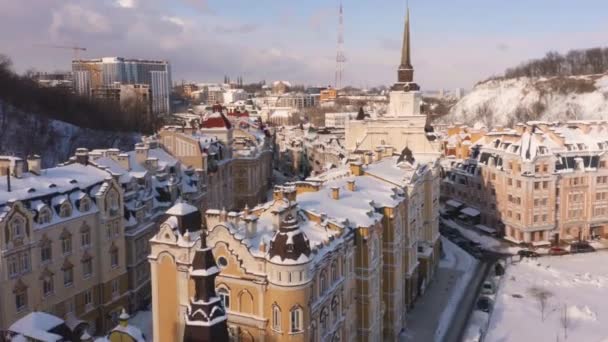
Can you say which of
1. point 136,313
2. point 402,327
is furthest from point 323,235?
point 136,313

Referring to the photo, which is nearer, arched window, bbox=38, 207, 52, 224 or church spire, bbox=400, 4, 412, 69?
arched window, bbox=38, 207, 52, 224

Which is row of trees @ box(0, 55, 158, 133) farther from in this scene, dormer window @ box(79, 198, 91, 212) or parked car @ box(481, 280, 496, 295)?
parked car @ box(481, 280, 496, 295)

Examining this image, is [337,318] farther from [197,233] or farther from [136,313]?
[136,313]

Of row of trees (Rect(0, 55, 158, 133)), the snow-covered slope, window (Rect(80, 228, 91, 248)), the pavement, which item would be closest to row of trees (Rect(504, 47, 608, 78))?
the snow-covered slope

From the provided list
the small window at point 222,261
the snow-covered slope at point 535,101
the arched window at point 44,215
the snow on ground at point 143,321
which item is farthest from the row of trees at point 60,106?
the snow-covered slope at point 535,101

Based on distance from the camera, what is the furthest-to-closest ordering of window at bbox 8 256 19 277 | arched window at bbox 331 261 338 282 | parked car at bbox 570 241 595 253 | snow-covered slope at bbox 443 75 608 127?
snow-covered slope at bbox 443 75 608 127
parked car at bbox 570 241 595 253
window at bbox 8 256 19 277
arched window at bbox 331 261 338 282

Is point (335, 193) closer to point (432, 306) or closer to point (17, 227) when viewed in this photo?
point (432, 306)

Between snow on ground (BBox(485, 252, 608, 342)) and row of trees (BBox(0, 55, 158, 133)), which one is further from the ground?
row of trees (BBox(0, 55, 158, 133))

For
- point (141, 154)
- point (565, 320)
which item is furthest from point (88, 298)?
point (565, 320)
